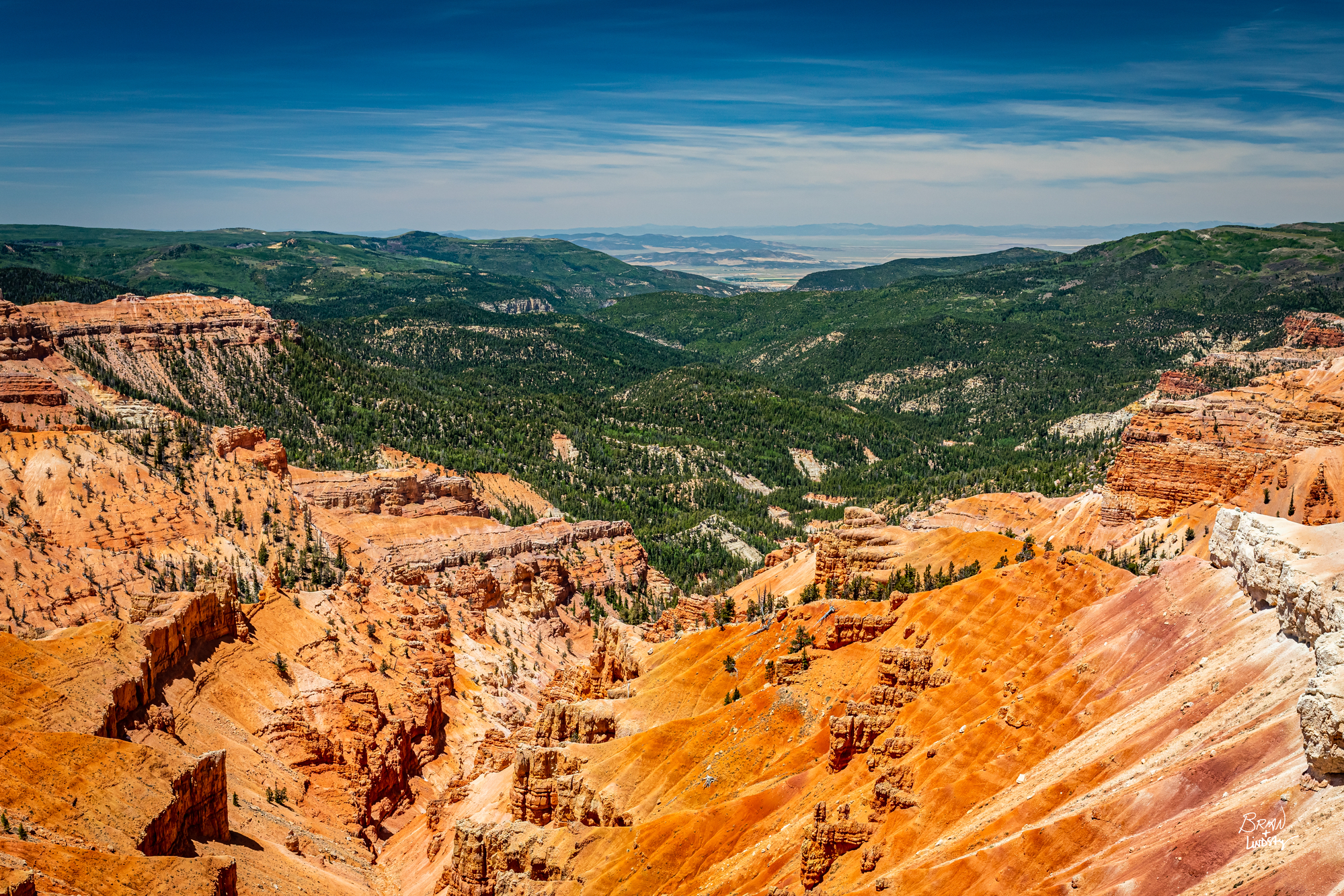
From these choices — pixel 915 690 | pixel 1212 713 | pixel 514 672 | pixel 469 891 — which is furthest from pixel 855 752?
pixel 514 672

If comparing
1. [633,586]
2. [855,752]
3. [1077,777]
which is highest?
[1077,777]

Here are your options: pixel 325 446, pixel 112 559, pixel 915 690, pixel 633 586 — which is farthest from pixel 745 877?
pixel 325 446

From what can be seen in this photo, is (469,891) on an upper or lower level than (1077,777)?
lower

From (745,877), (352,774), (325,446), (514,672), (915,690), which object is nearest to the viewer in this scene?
(745,877)

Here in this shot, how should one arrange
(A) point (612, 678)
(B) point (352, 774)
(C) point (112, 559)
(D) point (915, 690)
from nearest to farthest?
1. (D) point (915, 690)
2. (B) point (352, 774)
3. (A) point (612, 678)
4. (C) point (112, 559)

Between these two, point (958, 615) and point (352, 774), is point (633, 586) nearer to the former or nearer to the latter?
A: point (352, 774)

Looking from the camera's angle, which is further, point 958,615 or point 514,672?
point 514,672

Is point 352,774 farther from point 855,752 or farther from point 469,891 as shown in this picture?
point 855,752
